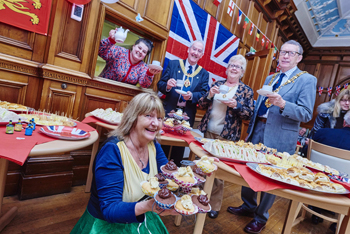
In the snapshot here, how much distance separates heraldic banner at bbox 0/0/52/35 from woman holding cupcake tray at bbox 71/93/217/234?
154 cm

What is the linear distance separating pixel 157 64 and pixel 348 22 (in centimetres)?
763

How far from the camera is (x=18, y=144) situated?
99 centimetres

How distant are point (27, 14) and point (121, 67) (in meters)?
1.03

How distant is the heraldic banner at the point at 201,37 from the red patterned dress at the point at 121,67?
0.60 m

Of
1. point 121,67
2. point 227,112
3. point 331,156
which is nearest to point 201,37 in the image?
point 121,67

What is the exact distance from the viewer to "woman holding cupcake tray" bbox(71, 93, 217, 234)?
0.88 metres

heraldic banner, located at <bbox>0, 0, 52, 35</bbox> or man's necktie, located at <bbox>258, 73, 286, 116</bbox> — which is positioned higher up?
heraldic banner, located at <bbox>0, 0, 52, 35</bbox>

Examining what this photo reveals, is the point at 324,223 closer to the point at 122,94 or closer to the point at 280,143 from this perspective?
the point at 280,143

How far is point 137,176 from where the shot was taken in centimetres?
108

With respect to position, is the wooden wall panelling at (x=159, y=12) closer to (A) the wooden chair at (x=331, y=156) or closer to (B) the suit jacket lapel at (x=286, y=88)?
(B) the suit jacket lapel at (x=286, y=88)

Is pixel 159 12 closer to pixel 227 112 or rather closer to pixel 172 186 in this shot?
pixel 227 112

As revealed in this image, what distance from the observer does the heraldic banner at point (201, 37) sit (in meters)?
3.16

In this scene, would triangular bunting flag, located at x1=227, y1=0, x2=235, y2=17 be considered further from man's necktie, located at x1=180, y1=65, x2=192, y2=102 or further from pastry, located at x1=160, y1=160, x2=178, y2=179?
pastry, located at x1=160, y1=160, x2=178, y2=179

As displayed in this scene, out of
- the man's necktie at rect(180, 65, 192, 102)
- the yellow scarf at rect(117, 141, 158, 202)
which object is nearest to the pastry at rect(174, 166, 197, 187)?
the yellow scarf at rect(117, 141, 158, 202)
